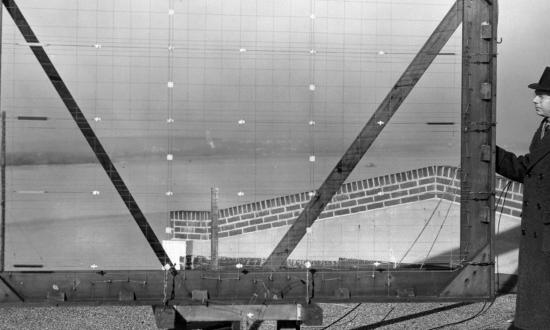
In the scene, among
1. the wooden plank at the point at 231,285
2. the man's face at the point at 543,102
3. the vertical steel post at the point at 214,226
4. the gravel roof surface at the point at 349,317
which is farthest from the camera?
the gravel roof surface at the point at 349,317

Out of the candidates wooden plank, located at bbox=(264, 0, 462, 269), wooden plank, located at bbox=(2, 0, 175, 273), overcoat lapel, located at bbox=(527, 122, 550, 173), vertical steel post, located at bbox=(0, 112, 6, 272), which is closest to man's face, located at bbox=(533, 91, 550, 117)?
overcoat lapel, located at bbox=(527, 122, 550, 173)

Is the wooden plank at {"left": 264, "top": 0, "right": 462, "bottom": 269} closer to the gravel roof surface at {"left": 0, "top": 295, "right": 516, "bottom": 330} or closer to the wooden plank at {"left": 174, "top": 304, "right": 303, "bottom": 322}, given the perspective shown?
the wooden plank at {"left": 174, "top": 304, "right": 303, "bottom": 322}

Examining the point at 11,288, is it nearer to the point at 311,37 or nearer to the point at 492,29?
the point at 311,37

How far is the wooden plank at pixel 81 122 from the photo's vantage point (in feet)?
20.0

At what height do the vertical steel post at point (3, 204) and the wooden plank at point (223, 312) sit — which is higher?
the vertical steel post at point (3, 204)

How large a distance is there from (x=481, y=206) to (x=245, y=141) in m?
1.88

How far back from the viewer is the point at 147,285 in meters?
6.15

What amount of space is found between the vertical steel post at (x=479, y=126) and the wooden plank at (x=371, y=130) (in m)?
0.16

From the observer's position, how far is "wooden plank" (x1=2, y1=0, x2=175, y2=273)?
20.0ft

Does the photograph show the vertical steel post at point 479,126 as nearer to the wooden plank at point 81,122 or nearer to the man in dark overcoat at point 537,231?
the man in dark overcoat at point 537,231

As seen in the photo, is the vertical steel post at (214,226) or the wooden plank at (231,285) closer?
the wooden plank at (231,285)

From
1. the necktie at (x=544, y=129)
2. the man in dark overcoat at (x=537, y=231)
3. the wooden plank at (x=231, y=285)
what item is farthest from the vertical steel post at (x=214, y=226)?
the necktie at (x=544, y=129)

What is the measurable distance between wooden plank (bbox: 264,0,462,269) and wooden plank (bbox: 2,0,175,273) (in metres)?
0.97

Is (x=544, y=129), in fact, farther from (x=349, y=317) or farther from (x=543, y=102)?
(x=349, y=317)
